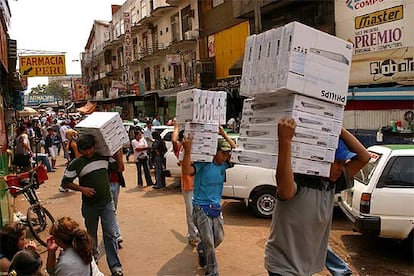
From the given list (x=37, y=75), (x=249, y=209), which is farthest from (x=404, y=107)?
(x=37, y=75)

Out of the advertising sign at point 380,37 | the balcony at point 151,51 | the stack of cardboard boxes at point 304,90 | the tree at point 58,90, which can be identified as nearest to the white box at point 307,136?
the stack of cardboard boxes at point 304,90

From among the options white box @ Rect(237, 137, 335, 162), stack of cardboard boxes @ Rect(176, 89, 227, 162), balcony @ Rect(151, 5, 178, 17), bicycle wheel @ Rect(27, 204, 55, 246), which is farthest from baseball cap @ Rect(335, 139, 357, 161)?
balcony @ Rect(151, 5, 178, 17)

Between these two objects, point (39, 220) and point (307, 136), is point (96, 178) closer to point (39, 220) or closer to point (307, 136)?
point (39, 220)

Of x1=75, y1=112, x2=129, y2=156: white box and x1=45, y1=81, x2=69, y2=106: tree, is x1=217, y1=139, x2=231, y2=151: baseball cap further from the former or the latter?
x1=45, y1=81, x2=69, y2=106: tree

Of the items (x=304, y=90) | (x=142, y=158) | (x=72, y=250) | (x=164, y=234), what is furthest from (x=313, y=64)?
(x=142, y=158)

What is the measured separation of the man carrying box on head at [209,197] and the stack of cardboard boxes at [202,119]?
4.3 inches

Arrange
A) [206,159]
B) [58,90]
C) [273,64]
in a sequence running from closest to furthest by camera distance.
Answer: [273,64]
[206,159]
[58,90]

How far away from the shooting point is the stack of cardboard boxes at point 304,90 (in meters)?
2.70

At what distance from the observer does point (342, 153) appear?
2.98 meters

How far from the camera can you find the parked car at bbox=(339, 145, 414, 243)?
19.0 ft

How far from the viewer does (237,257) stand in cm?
621

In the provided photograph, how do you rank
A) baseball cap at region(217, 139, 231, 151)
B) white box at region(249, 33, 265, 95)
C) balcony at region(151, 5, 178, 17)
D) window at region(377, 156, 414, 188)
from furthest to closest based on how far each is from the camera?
balcony at region(151, 5, 178, 17) → window at region(377, 156, 414, 188) → baseball cap at region(217, 139, 231, 151) → white box at region(249, 33, 265, 95)

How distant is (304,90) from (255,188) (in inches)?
235

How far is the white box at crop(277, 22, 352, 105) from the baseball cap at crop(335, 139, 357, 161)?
0.31 m
